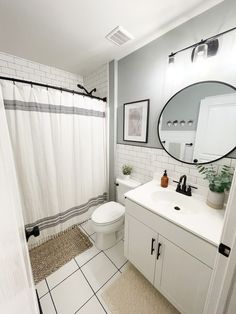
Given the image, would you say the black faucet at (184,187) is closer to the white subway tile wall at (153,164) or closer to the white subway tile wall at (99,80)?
the white subway tile wall at (153,164)

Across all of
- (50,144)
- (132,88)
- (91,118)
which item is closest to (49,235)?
(50,144)

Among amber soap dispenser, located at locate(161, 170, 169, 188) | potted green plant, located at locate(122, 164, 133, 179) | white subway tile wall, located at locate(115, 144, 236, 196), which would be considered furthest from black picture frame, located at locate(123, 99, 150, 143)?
amber soap dispenser, located at locate(161, 170, 169, 188)

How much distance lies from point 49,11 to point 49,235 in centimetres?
234

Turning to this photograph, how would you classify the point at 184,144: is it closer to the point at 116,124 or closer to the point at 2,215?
the point at 116,124

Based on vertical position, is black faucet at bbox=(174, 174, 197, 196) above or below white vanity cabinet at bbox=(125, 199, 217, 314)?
above

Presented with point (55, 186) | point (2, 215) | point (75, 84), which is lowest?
point (55, 186)

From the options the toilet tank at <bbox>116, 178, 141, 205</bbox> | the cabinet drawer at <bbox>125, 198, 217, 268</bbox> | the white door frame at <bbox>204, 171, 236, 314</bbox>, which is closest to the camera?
the white door frame at <bbox>204, 171, 236, 314</bbox>

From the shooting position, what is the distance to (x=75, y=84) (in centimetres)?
247

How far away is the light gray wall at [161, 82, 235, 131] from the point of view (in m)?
1.13

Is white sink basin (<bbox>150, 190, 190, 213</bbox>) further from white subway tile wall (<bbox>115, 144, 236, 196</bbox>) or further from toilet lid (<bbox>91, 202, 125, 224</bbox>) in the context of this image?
toilet lid (<bbox>91, 202, 125, 224</bbox>)

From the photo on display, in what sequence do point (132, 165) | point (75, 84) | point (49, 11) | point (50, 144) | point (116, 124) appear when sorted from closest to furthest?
point (49, 11)
point (50, 144)
point (132, 165)
point (116, 124)
point (75, 84)

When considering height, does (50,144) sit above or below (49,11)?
below

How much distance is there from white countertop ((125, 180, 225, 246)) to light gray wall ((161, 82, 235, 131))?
661 millimetres

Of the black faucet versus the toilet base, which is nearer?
the black faucet
